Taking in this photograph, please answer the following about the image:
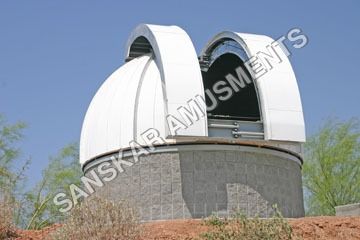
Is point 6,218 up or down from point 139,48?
down

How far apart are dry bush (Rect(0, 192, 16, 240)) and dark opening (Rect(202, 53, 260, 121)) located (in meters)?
9.82

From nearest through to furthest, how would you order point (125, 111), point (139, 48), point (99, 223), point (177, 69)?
point (99, 223), point (177, 69), point (125, 111), point (139, 48)

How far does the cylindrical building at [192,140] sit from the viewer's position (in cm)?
1684

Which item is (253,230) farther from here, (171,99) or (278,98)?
(278,98)

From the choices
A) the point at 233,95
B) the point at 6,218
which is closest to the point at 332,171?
the point at 233,95

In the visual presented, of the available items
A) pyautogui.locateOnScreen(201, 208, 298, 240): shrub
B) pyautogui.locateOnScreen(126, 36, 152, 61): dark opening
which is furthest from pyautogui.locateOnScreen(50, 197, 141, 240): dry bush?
pyautogui.locateOnScreen(126, 36, 152, 61): dark opening

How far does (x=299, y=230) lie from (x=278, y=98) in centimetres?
560

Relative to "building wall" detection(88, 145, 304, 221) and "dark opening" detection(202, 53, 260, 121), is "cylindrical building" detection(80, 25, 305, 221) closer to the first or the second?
"building wall" detection(88, 145, 304, 221)

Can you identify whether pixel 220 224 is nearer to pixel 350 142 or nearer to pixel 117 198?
pixel 117 198

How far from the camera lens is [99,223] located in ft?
35.4

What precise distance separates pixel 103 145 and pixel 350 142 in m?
15.3

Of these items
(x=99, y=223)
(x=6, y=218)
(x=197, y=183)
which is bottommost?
(x=99, y=223)

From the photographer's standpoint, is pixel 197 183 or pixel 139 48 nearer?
Result: pixel 197 183

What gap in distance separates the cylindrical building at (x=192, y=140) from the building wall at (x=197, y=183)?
28 mm
